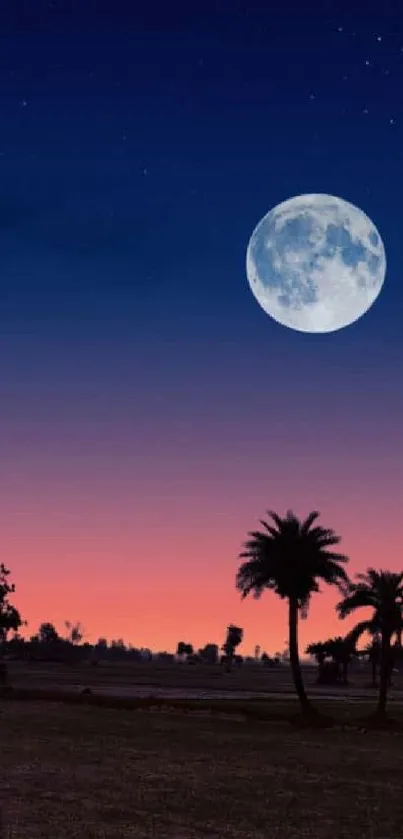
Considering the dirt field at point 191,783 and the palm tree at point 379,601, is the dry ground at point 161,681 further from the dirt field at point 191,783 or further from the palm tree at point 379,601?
the dirt field at point 191,783

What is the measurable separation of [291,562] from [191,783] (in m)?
25.9

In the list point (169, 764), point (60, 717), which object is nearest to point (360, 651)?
point (60, 717)

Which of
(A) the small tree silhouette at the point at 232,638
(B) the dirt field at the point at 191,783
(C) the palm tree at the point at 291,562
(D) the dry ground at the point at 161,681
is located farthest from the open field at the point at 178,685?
(A) the small tree silhouette at the point at 232,638

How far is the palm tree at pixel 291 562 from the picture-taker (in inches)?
1806

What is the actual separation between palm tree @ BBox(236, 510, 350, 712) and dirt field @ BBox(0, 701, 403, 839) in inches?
485

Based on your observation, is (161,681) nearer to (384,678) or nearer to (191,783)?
(384,678)

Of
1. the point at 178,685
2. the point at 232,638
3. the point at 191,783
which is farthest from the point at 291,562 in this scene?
the point at 232,638

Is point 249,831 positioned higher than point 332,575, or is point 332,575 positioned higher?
point 332,575

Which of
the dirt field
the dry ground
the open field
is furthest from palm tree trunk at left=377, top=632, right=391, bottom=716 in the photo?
the dry ground

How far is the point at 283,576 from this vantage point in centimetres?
4603

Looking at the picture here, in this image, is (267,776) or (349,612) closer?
(267,776)

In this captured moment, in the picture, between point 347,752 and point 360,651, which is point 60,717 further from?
point 360,651

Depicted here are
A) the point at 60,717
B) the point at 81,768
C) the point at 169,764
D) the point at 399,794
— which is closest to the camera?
the point at 399,794

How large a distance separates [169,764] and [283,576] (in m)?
23.1
